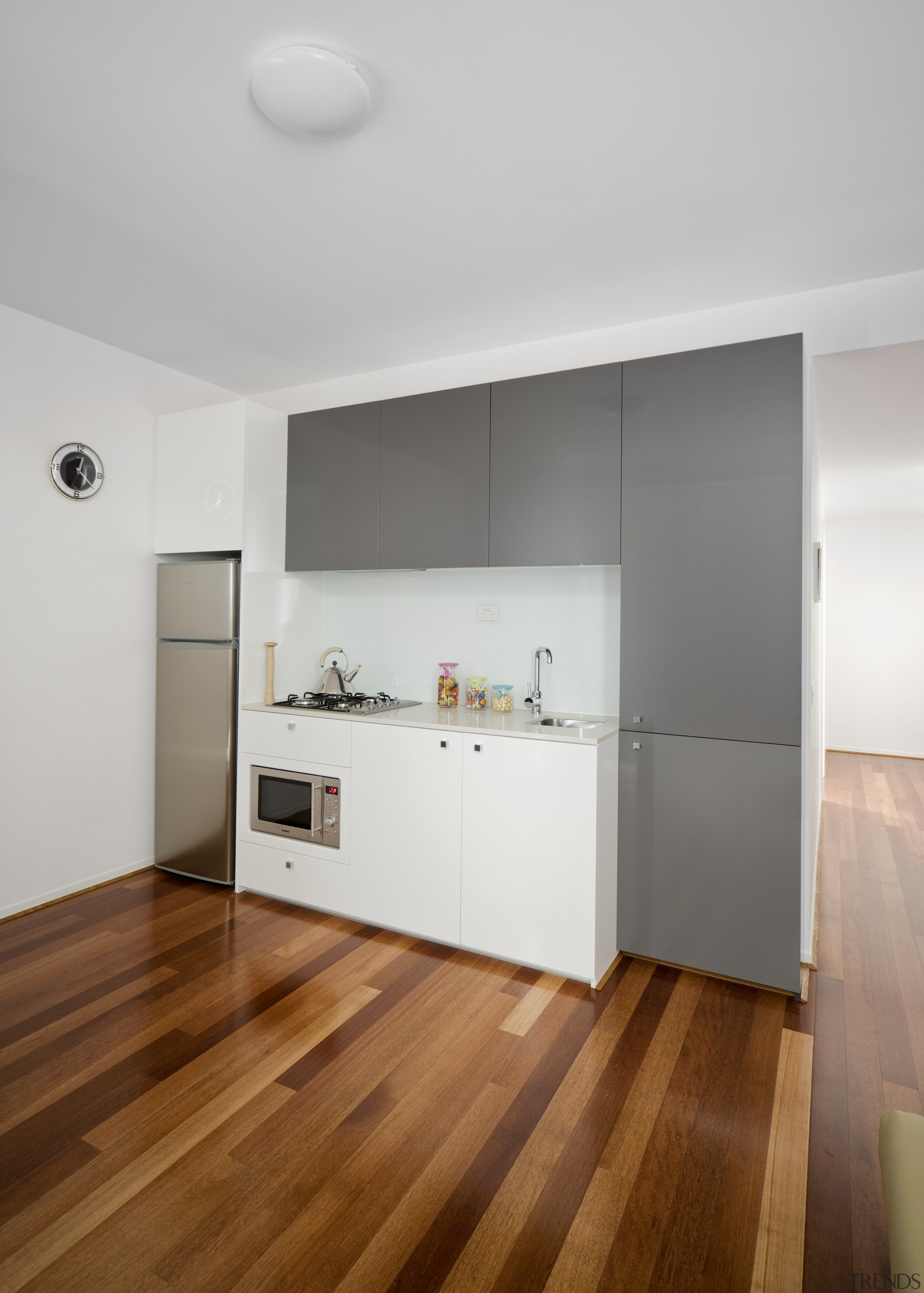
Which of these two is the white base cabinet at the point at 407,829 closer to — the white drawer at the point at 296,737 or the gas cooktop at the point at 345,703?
the white drawer at the point at 296,737

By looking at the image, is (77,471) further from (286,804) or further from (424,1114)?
(424,1114)

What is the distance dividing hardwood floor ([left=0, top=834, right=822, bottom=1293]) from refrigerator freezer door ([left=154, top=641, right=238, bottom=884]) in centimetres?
69

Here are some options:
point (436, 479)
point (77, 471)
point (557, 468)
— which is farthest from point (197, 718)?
point (557, 468)

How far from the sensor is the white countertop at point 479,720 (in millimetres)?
2730

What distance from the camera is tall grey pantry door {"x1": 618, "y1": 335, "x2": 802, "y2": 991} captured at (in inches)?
101

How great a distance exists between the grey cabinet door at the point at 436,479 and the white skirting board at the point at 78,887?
82.7 inches

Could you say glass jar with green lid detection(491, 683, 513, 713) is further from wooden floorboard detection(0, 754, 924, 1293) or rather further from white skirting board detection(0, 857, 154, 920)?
white skirting board detection(0, 857, 154, 920)

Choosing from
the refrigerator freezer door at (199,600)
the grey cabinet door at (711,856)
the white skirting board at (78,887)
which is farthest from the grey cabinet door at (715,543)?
the white skirting board at (78,887)

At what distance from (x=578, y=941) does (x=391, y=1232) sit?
125 cm

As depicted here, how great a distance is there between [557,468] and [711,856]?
168 cm

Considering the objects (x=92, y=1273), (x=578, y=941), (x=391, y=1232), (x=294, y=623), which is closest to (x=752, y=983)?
(x=578, y=941)

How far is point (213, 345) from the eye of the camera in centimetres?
353

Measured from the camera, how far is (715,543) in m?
2.69

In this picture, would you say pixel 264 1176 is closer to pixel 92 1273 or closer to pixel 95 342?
pixel 92 1273
